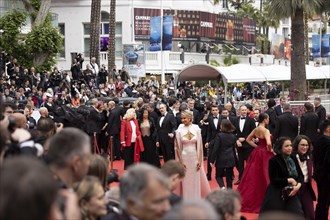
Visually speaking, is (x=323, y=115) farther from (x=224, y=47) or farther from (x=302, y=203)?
(x=224, y=47)

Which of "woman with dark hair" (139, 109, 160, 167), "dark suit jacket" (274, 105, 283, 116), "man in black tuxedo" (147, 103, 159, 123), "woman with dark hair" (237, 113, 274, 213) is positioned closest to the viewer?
"woman with dark hair" (237, 113, 274, 213)

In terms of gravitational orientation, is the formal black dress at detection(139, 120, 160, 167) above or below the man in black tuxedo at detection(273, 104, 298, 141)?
below

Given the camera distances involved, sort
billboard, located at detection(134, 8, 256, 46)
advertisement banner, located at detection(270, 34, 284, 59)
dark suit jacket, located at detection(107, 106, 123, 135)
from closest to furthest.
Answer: dark suit jacket, located at detection(107, 106, 123, 135) → billboard, located at detection(134, 8, 256, 46) → advertisement banner, located at detection(270, 34, 284, 59)

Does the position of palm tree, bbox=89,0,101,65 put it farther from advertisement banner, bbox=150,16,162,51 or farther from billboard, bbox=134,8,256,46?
billboard, bbox=134,8,256,46

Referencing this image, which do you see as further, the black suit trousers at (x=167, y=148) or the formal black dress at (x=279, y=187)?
the black suit trousers at (x=167, y=148)

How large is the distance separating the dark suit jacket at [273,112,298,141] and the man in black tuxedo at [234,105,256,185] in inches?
39.9

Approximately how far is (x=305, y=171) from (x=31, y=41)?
2636 centimetres

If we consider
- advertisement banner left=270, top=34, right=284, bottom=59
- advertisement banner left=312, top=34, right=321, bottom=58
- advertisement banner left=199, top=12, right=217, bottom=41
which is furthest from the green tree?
advertisement banner left=270, top=34, right=284, bottom=59

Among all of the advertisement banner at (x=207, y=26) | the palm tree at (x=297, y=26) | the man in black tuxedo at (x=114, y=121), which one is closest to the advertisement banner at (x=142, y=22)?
the advertisement banner at (x=207, y=26)

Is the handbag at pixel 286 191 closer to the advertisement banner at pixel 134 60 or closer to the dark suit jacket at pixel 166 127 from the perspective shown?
the dark suit jacket at pixel 166 127

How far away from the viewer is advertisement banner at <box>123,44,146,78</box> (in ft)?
145

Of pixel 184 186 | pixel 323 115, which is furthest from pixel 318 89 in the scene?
pixel 184 186

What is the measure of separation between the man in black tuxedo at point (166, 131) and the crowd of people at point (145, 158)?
30 mm

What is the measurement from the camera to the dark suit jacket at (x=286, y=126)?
19.7m
